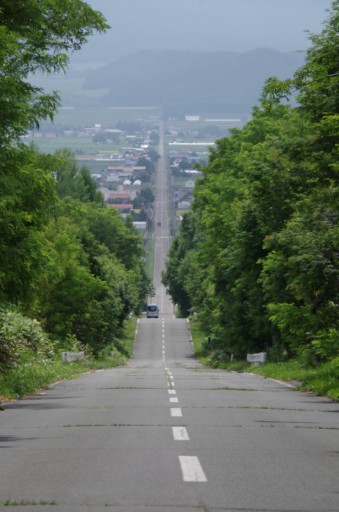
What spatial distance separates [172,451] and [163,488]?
2.36 m

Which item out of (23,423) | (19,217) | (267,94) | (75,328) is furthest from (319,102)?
(75,328)

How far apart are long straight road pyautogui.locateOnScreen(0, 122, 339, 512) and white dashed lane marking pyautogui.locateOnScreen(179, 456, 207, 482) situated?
0.01 m

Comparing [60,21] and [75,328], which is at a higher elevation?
[60,21]

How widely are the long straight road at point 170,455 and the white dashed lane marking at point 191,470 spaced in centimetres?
1

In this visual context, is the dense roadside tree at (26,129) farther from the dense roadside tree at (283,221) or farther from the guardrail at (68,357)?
the guardrail at (68,357)

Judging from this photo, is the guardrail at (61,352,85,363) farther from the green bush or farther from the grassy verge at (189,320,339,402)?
the grassy verge at (189,320,339,402)

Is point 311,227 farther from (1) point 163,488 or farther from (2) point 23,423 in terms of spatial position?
(1) point 163,488

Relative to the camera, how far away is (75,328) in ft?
201

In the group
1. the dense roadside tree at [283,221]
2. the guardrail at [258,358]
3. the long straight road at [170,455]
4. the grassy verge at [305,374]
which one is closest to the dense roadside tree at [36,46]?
the dense roadside tree at [283,221]

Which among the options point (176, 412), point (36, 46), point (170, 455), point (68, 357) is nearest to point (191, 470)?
point (170, 455)

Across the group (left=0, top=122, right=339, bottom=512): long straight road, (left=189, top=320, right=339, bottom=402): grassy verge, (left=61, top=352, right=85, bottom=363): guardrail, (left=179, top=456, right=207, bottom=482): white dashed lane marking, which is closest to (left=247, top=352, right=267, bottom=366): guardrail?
(left=189, top=320, right=339, bottom=402): grassy verge

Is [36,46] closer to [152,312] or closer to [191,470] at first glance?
[191,470]

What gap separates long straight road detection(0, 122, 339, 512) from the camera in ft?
27.3

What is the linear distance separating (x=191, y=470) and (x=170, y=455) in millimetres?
1076
